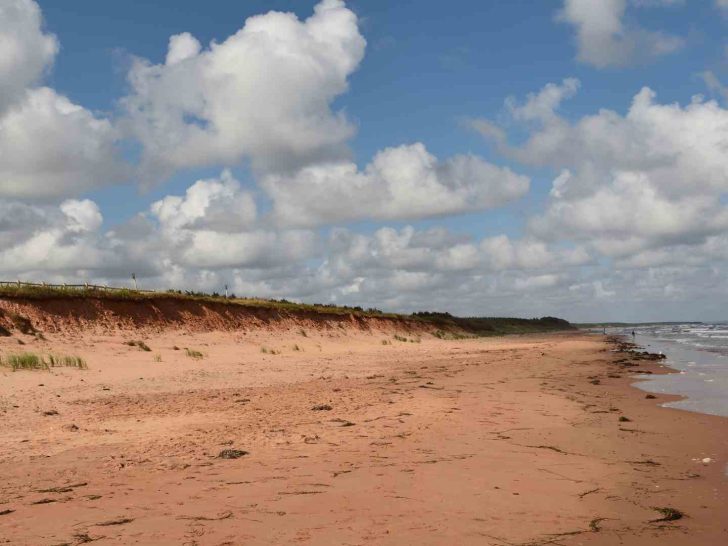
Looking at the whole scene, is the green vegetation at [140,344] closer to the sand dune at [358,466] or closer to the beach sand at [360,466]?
the sand dune at [358,466]

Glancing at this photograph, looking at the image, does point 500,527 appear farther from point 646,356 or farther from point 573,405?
point 646,356

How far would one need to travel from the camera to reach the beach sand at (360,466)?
5.61 metres

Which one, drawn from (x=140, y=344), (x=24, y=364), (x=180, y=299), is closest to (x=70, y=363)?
(x=24, y=364)

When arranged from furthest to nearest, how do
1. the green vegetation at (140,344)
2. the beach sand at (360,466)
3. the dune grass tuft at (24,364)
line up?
the green vegetation at (140,344) < the dune grass tuft at (24,364) < the beach sand at (360,466)

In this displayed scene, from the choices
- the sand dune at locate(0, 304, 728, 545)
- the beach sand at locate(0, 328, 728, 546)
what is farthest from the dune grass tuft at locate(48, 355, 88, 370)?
the beach sand at locate(0, 328, 728, 546)

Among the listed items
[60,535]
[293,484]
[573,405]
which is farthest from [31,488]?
[573,405]

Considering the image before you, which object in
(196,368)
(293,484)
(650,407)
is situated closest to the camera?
(293,484)

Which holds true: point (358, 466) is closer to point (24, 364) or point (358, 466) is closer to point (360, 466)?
point (360, 466)

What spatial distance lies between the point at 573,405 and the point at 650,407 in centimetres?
160

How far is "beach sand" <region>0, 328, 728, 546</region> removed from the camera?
5.61 m

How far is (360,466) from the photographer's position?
7.84 metres

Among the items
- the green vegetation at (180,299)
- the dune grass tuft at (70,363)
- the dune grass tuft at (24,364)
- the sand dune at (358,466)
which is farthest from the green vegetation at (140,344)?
the sand dune at (358,466)

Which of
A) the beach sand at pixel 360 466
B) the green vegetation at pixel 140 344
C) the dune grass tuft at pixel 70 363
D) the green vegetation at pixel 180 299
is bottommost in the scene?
the beach sand at pixel 360 466

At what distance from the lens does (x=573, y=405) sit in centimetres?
1348
